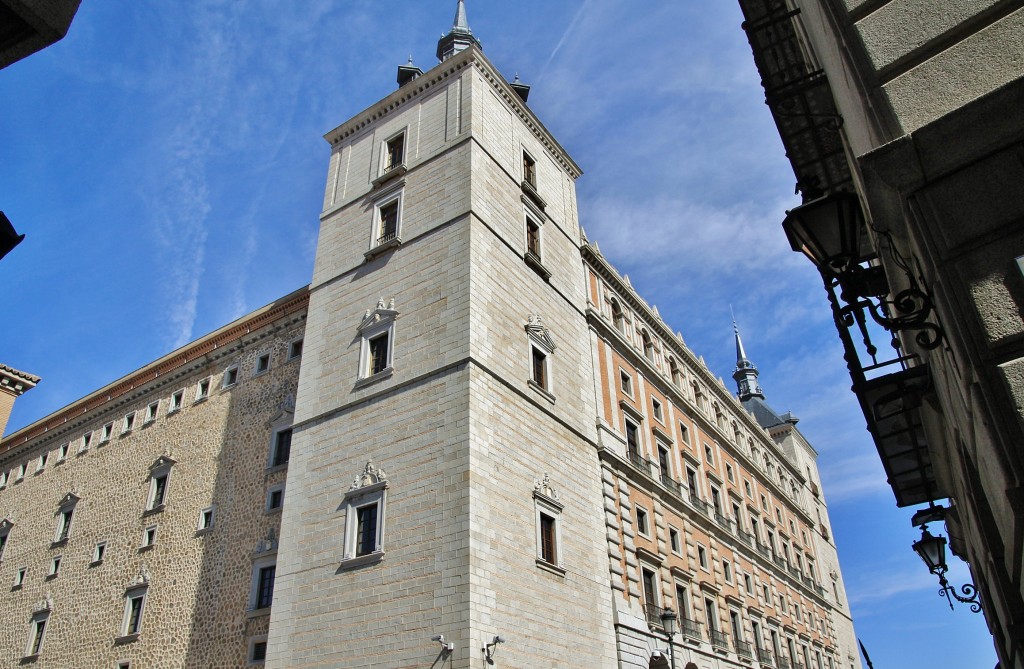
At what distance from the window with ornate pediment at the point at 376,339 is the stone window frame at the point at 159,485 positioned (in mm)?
10480

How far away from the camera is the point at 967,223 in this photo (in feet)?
13.8

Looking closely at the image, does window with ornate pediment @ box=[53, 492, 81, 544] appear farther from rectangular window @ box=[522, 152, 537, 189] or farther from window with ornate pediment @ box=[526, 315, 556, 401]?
rectangular window @ box=[522, 152, 537, 189]

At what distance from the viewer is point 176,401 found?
94.4 feet

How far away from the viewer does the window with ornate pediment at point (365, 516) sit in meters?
17.4

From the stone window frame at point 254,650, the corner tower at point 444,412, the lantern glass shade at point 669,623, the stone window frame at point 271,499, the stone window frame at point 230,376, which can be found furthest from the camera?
the stone window frame at point 230,376

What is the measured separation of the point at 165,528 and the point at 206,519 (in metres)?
2.10

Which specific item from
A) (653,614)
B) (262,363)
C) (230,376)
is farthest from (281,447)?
(653,614)

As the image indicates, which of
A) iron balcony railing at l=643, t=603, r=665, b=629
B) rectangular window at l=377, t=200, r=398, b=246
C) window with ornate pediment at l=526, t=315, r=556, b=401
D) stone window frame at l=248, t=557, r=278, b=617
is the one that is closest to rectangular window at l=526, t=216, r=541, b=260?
window with ornate pediment at l=526, t=315, r=556, b=401

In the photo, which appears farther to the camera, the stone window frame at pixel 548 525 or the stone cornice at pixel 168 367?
the stone cornice at pixel 168 367

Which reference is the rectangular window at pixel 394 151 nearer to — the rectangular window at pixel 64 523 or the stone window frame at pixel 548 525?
the stone window frame at pixel 548 525

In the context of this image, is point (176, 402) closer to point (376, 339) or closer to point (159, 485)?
point (159, 485)

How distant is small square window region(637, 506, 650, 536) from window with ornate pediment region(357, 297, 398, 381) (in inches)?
403

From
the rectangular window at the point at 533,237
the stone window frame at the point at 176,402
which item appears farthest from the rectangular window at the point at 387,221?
the stone window frame at the point at 176,402

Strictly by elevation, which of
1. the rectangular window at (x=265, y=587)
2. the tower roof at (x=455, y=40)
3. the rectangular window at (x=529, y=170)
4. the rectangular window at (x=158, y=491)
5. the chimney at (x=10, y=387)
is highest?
the tower roof at (x=455, y=40)
